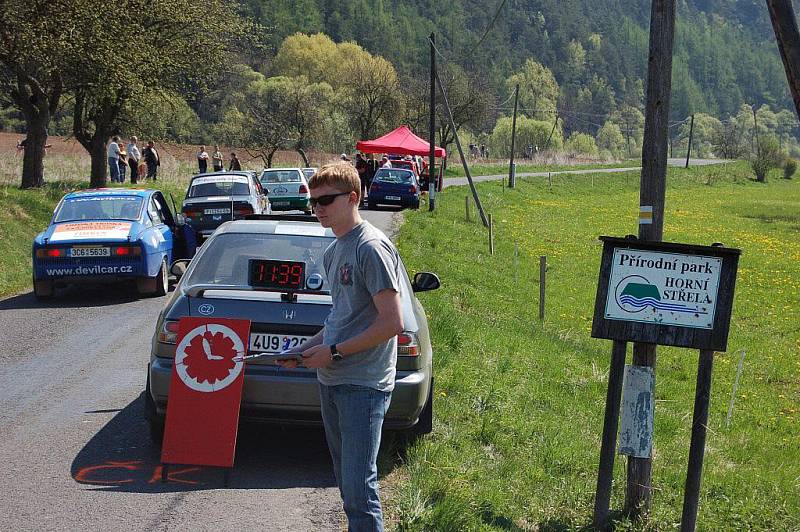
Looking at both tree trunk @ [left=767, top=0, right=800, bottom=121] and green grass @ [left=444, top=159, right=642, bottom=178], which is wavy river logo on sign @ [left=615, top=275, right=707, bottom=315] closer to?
tree trunk @ [left=767, top=0, right=800, bottom=121]

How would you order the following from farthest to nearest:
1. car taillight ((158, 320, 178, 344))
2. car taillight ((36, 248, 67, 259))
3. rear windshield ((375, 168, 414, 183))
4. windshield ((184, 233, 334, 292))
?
rear windshield ((375, 168, 414, 183)) → car taillight ((36, 248, 67, 259)) → windshield ((184, 233, 334, 292)) → car taillight ((158, 320, 178, 344))

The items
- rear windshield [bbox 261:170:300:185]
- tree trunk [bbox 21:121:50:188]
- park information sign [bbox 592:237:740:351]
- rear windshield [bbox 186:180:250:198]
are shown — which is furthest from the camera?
rear windshield [bbox 261:170:300:185]

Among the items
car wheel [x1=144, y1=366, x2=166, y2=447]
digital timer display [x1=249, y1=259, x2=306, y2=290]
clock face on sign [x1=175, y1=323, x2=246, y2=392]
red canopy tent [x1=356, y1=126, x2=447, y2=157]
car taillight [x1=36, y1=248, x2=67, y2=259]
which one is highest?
red canopy tent [x1=356, y1=126, x2=447, y2=157]

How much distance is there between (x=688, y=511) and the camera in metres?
5.38

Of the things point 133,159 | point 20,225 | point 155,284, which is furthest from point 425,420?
point 133,159

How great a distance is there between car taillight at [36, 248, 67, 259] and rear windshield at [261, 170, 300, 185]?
711 inches

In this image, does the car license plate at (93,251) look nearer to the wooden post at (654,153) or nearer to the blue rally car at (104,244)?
the blue rally car at (104,244)

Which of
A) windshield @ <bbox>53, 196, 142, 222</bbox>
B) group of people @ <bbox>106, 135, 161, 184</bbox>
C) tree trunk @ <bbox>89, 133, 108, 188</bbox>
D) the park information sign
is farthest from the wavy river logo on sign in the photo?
group of people @ <bbox>106, 135, 161, 184</bbox>

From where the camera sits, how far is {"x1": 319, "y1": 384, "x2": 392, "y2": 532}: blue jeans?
A: 4.04 m

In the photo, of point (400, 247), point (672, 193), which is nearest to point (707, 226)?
point (400, 247)

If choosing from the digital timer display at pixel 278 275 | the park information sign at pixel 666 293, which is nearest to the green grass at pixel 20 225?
the digital timer display at pixel 278 275

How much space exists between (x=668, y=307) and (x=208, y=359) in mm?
2741

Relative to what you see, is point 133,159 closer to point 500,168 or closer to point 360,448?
point 360,448

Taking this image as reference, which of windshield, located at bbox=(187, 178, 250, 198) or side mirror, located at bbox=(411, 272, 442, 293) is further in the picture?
windshield, located at bbox=(187, 178, 250, 198)
